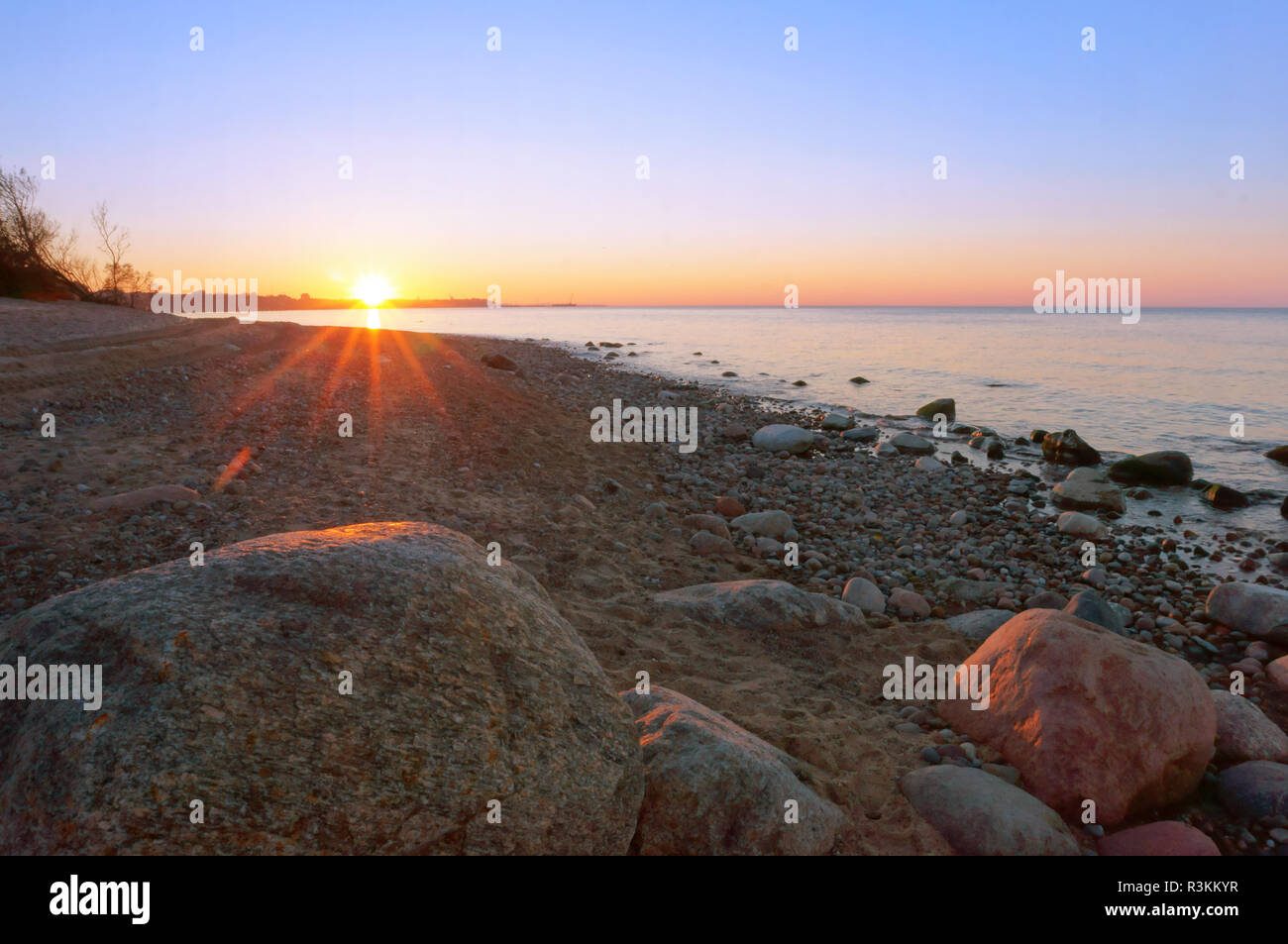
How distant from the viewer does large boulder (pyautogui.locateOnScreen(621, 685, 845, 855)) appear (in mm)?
3434

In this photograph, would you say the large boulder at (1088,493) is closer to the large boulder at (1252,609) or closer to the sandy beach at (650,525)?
the sandy beach at (650,525)

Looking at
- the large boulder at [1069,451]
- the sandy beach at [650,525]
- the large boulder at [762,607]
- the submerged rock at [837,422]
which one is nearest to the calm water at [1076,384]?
the large boulder at [1069,451]

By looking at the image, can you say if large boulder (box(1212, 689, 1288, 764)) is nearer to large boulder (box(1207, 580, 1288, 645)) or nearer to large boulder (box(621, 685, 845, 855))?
large boulder (box(1207, 580, 1288, 645))

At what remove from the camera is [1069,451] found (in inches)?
623

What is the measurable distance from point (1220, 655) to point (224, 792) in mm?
8870

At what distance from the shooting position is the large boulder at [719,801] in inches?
135

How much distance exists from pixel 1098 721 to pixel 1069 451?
1340 cm

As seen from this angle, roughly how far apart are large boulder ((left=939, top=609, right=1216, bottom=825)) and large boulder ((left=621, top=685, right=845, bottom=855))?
5.50 ft

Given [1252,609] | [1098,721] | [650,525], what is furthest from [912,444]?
[1098,721]

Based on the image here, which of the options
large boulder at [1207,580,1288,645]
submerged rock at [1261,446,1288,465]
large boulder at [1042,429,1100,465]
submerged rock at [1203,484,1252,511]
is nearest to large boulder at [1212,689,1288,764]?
large boulder at [1207,580,1288,645]

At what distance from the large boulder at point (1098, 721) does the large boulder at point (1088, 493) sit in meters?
8.34

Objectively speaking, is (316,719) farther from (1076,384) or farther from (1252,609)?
Answer: (1076,384)

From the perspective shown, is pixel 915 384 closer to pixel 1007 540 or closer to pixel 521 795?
pixel 1007 540
